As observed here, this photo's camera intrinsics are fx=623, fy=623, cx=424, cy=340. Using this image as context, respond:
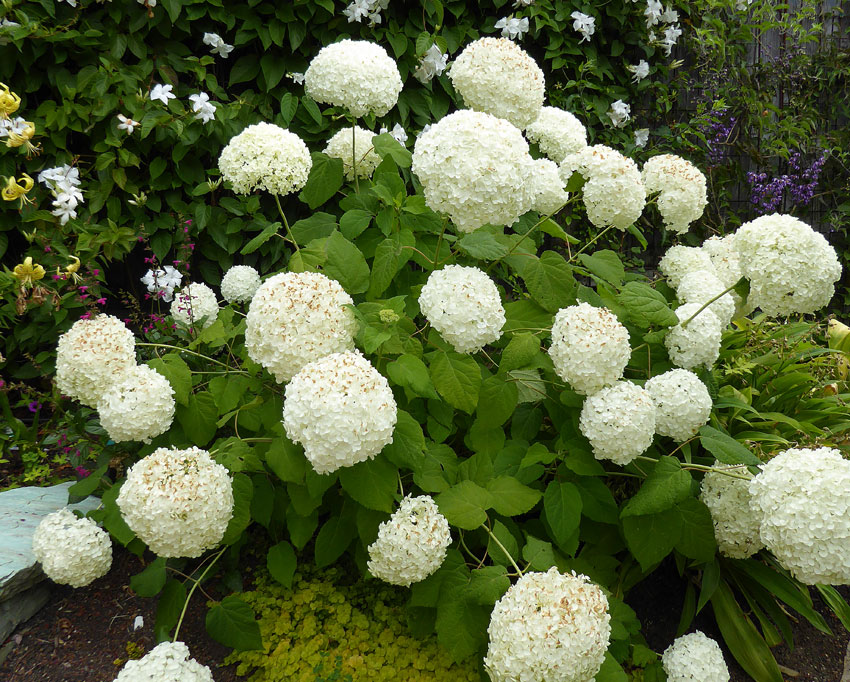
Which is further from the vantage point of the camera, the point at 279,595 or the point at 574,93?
the point at 574,93

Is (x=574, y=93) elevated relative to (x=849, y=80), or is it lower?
lower

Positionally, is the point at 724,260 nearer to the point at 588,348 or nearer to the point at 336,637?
the point at 588,348

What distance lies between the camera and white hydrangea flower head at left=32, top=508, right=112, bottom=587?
2055mm

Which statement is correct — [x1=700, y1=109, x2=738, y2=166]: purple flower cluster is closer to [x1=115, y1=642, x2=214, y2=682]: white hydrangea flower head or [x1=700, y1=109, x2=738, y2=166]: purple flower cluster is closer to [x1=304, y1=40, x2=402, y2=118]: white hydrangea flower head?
[x1=304, y1=40, x2=402, y2=118]: white hydrangea flower head

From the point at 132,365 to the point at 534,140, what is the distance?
177cm

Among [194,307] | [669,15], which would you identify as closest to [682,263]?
[194,307]

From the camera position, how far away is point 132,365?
6.76 ft

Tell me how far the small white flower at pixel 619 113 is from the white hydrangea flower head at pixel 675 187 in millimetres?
2293

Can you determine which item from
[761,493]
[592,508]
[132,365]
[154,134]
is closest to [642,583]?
[592,508]

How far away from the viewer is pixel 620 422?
1.81m

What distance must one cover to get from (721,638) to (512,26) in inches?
144

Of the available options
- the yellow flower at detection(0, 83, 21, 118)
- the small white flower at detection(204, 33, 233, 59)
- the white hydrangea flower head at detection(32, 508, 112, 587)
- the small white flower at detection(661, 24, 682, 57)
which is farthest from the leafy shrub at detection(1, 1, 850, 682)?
the small white flower at detection(661, 24, 682, 57)

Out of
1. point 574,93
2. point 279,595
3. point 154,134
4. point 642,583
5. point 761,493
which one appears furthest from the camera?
point 574,93

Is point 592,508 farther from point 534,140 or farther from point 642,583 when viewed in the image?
point 534,140
